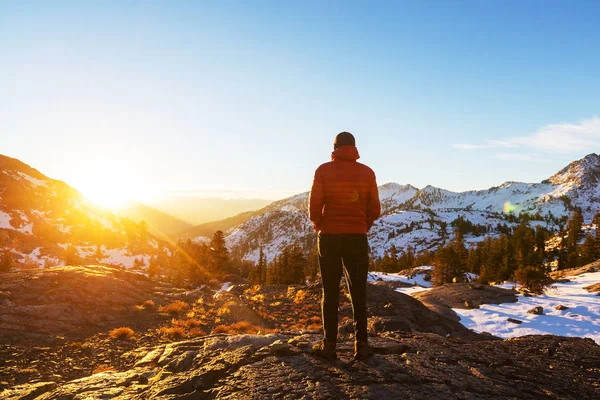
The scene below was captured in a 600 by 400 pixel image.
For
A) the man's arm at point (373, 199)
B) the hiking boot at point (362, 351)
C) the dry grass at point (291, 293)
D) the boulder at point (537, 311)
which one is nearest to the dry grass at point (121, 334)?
the hiking boot at point (362, 351)

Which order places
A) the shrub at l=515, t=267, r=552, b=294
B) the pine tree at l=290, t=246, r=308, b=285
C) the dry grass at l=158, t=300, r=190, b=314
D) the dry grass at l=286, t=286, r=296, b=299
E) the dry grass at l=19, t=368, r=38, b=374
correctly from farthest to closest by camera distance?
the pine tree at l=290, t=246, r=308, b=285
the shrub at l=515, t=267, r=552, b=294
the dry grass at l=286, t=286, r=296, b=299
the dry grass at l=158, t=300, r=190, b=314
the dry grass at l=19, t=368, r=38, b=374

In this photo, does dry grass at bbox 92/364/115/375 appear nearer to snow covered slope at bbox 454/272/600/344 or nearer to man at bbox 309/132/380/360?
man at bbox 309/132/380/360

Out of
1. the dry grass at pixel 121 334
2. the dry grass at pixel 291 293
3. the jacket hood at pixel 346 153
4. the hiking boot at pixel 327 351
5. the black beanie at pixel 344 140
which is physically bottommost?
the dry grass at pixel 291 293

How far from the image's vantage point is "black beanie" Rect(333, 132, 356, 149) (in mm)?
6055

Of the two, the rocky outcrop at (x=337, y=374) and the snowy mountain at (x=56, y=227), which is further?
the snowy mountain at (x=56, y=227)

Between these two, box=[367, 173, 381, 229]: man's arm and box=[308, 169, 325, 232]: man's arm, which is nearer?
box=[308, 169, 325, 232]: man's arm

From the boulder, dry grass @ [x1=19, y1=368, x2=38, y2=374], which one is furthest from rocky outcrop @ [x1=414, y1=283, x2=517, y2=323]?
dry grass @ [x1=19, y1=368, x2=38, y2=374]

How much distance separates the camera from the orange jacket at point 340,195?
19.1 ft

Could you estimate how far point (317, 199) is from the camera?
587 centimetres

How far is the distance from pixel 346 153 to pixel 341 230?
4.71ft

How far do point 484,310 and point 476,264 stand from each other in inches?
2561

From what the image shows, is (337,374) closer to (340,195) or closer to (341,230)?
(341,230)

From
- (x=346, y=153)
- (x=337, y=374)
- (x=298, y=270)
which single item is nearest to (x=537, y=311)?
(x=337, y=374)

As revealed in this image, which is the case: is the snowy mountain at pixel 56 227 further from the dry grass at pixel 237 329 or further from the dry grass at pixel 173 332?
the dry grass at pixel 237 329
